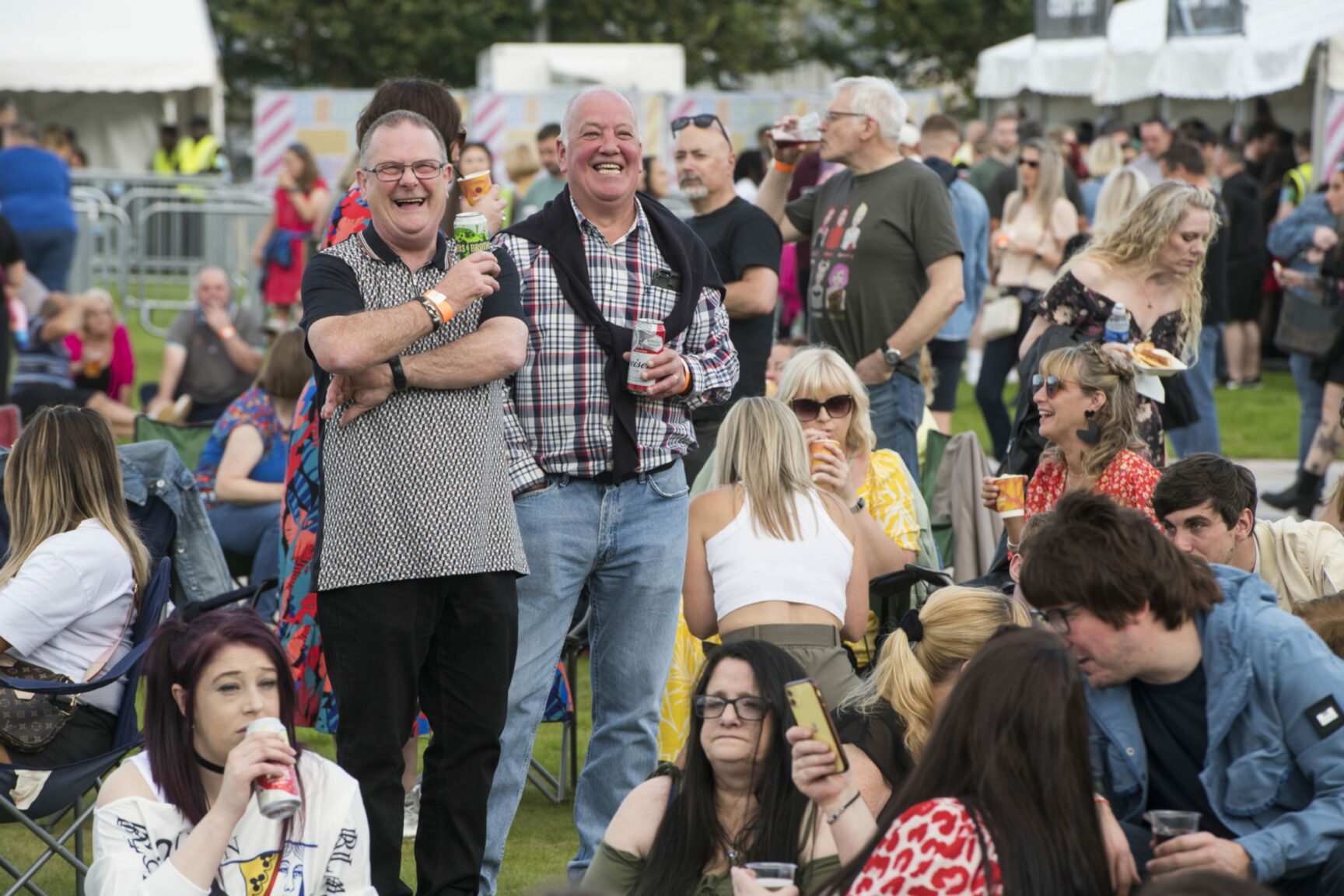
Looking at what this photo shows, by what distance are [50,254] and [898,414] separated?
10.1 metres

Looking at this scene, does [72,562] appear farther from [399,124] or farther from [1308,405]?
[1308,405]

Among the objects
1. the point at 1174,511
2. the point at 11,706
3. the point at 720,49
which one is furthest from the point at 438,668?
the point at 720,49

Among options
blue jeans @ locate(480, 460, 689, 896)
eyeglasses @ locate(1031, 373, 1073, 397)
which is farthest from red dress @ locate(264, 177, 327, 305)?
blue jeans @ locate(480, 460, 689, 896)

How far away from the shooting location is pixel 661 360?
13.8ft

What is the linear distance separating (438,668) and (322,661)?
75cm

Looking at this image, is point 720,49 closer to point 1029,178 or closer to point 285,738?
point 1029,178

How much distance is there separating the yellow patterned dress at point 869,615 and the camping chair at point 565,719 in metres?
0.38

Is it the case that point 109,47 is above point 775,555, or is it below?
above

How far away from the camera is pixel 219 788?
3.36 metres

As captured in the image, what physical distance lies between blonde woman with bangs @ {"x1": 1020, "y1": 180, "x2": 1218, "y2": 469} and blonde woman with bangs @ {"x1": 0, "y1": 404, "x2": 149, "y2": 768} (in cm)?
333

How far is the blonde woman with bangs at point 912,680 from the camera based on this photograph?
3.88m

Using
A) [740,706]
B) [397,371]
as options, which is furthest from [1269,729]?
[397,371]

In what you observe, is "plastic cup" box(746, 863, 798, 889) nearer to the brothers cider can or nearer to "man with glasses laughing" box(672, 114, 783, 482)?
the brothers cider can

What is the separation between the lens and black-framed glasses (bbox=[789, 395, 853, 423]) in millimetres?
5492
